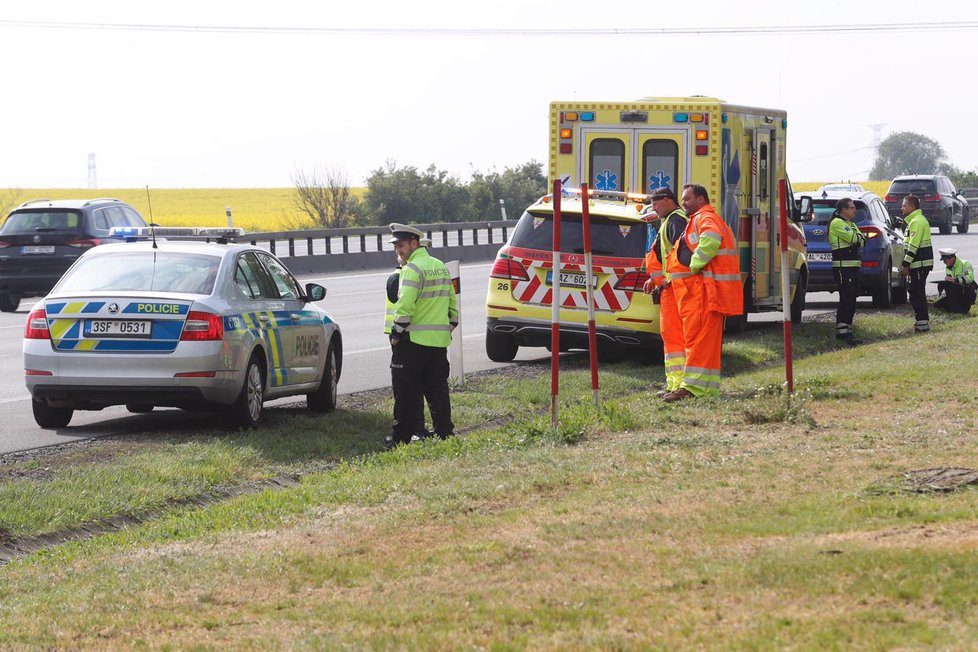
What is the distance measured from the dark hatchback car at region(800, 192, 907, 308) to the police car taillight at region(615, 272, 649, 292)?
7.50 meters

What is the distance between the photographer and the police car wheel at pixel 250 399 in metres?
11.1

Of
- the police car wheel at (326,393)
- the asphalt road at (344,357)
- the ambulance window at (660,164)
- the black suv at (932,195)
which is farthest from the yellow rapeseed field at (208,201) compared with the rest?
the police car wheel at (326,393)

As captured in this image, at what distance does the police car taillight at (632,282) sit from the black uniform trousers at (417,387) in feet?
13.4

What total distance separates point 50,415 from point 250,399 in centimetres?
152

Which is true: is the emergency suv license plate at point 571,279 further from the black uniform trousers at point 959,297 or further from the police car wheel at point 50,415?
the black uniform trousers at point 959,297

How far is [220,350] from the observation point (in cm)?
1080

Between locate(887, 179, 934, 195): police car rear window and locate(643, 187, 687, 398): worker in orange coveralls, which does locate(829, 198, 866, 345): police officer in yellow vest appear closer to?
locate(643, 187, 687, 398): worker in orange coveralls

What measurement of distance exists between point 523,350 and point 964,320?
19.0ft

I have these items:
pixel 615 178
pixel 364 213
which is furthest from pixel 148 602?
pixel 364 213

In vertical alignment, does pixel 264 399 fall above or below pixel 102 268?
below

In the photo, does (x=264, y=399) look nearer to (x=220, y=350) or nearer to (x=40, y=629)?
(x=220, y=350)

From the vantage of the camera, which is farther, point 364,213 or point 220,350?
point 364,213

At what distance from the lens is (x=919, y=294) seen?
18422 millimetres

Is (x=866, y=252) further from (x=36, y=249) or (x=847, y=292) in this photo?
(x=36, y=249)
